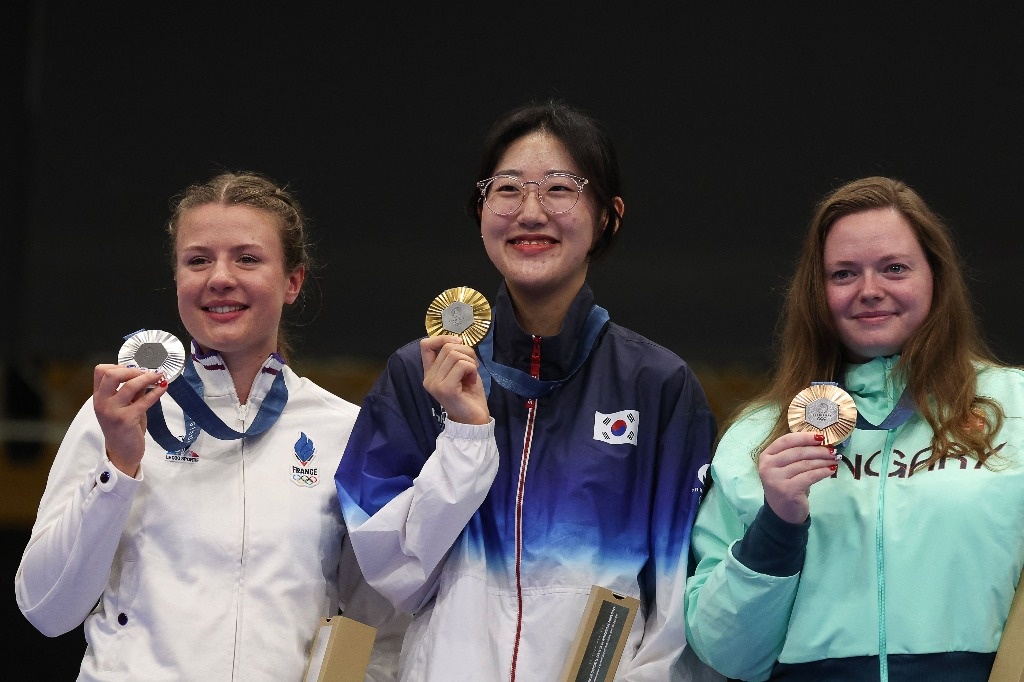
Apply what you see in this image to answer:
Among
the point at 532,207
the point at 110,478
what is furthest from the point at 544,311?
the point at 110,478

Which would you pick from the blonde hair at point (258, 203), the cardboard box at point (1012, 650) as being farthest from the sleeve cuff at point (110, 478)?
the cardboard box at point (1012, 650)

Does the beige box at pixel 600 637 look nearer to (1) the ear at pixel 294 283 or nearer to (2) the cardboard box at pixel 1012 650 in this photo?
(2) the cardboard box at pixel 1012 650

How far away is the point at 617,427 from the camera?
2453 mm

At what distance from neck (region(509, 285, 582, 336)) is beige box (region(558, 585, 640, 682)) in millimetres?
649

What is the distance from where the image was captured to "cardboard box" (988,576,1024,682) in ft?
6.77

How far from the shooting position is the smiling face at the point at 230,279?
2561mm

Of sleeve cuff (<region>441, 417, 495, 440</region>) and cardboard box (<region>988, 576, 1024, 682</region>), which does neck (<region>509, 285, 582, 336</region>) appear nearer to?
sleeve cuff (<region>441, 417, 495, 440</region>)

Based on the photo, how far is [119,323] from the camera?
270 inches

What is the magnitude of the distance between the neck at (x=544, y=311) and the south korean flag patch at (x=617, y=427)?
0.24m

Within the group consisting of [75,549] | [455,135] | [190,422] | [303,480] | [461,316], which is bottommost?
[75,549]

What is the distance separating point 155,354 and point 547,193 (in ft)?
2.82

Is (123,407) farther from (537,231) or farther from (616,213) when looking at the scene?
(616,213)

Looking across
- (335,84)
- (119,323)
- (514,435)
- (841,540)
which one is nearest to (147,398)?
(514,435)

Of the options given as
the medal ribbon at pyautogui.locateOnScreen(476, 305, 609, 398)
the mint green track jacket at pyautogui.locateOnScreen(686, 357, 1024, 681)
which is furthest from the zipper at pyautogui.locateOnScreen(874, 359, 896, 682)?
the medal ribbon at pyautogui.locateOnScreen(476, 305, 609, 398)
